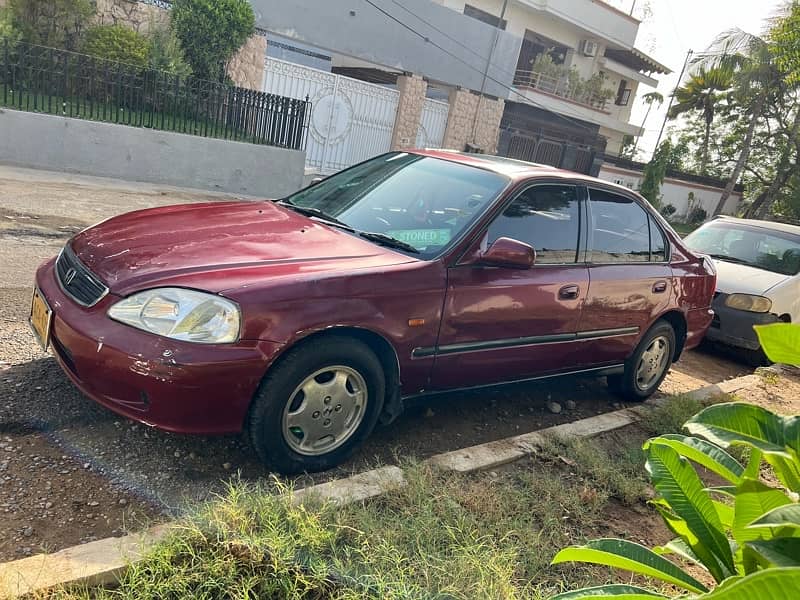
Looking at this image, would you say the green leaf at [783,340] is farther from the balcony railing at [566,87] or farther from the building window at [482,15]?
the building window at [482,15]

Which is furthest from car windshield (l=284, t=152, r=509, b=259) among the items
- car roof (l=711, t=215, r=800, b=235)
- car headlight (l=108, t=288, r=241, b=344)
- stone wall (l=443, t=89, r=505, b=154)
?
stone wall (l=443, t=89, r=505, b=154)

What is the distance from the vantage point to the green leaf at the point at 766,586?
2.86 ft

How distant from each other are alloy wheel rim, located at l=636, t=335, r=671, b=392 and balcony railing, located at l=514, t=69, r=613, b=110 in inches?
730

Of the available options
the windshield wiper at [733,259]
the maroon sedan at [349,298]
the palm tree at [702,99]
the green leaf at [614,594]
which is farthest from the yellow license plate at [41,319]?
the palm tree at [702,99]

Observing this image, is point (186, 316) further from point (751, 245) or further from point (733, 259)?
point (751, 245)

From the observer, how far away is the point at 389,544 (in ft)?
8.05

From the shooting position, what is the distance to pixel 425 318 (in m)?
3.36

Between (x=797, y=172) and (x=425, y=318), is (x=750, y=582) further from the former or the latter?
(x=797, y=172)

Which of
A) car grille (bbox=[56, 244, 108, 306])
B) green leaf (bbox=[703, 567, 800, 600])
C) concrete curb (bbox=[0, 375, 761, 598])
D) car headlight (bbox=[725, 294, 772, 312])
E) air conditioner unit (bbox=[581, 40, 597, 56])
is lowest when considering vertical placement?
concrete curb (bbox=[0, 375, 761, 598])

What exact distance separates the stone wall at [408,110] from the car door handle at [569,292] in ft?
38.2

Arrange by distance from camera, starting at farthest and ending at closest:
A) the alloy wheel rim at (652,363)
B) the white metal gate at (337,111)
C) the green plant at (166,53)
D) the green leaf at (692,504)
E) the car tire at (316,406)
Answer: the white metal gate at (337,111) < the green plant at (166,53) < the alloy wheel rim at (652,363) < the car tire at (316,406) < the green leaf at (692,504)

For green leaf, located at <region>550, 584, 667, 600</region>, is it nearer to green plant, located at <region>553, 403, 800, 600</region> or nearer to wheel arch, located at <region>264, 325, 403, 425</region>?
green plant, located at <region>553, 403, 800, 600</region>

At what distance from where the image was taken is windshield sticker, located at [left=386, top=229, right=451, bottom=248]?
141 inches

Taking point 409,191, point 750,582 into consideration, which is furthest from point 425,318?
point 750,582
